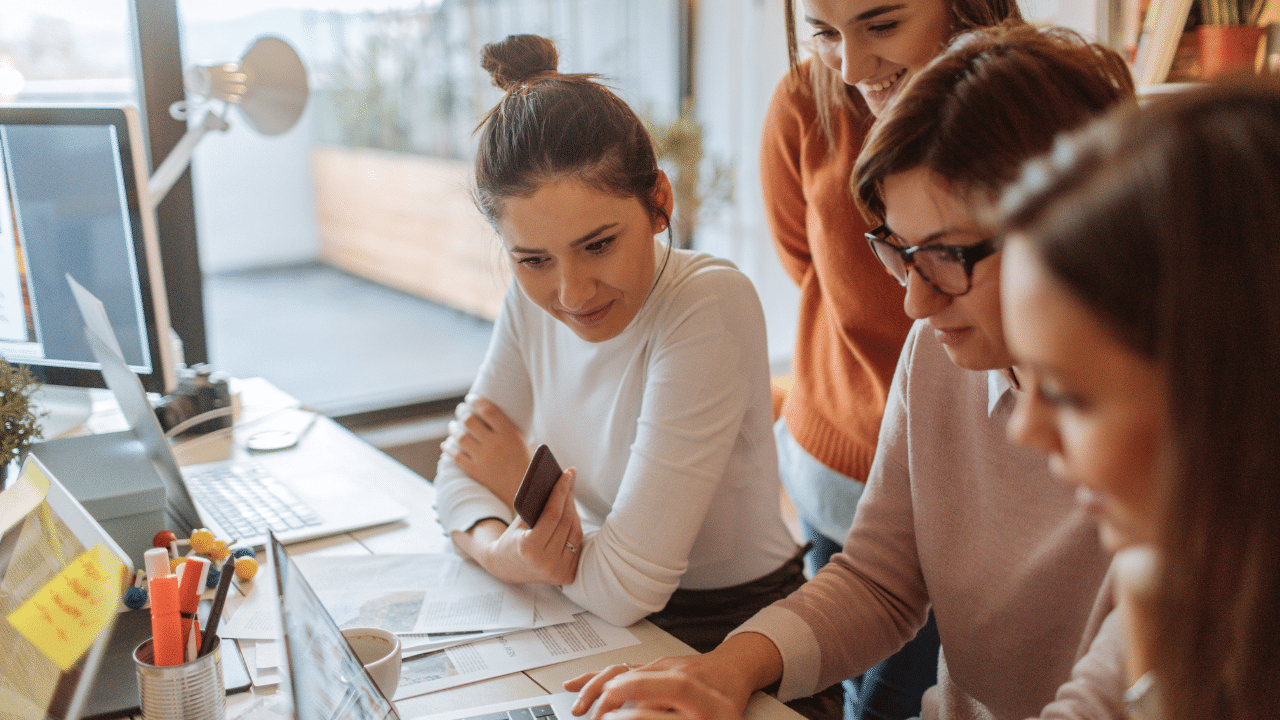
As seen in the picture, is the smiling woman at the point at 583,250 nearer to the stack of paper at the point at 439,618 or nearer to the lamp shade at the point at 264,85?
the stack of paper at the point at 439,618

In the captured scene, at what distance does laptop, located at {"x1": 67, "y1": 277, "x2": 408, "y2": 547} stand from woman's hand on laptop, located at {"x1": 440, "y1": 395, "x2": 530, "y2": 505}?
0.47ft

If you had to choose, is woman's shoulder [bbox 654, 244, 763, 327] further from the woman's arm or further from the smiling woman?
the woman's arm

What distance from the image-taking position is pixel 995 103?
750 mm

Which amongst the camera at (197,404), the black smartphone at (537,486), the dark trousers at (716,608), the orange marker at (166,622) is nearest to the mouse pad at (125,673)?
the orange marker at (166,622)

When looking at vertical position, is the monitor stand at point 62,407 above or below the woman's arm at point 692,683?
below

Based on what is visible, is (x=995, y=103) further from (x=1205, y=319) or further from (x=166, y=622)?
(x=166, y=622)

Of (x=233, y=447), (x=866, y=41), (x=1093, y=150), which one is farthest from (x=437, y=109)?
(x=1093, y=150)

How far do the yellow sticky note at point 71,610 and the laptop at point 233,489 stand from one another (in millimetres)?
250

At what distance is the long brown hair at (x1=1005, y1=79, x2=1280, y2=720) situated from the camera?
409 millimetres

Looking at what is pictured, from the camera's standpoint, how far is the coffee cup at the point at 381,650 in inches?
34.2

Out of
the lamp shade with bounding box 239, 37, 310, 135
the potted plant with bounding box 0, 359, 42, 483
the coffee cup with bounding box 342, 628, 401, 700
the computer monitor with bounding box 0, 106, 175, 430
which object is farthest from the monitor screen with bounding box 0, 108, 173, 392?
the coffee cup with bounding box 342, 628, 401, 700

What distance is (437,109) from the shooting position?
3020 mm

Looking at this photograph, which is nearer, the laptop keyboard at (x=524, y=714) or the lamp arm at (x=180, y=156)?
the laptop keyboard at (x=524, y=714)

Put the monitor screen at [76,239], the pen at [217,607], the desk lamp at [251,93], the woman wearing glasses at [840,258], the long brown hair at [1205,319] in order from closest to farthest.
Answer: the long brown hair at [1205,319] < the pen at [217,607] < the woman wearing glasses at [840,258] < the monitor screen at [76,239] < the desk lamp at [251,93]
